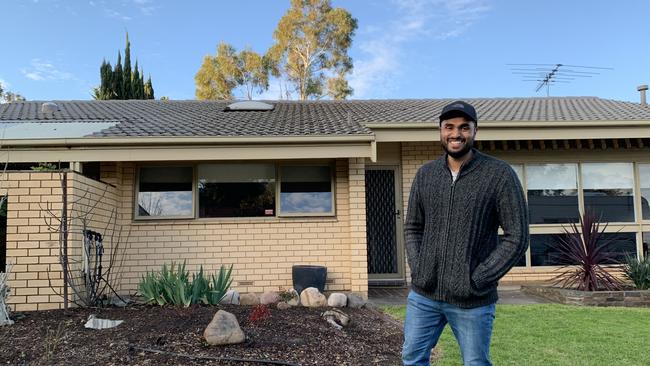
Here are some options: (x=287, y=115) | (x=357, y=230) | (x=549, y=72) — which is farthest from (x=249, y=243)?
(x=549, y=72)

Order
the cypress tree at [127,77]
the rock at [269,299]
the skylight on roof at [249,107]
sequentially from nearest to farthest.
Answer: the rock at [269,299]
the skylight on roof at [249,107]
the cypress tree at [127,77]

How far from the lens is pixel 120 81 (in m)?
28.2

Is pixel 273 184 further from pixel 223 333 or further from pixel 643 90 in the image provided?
pixel 643 90

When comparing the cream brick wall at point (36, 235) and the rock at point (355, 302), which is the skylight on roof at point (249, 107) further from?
the rock at point (355, 302)

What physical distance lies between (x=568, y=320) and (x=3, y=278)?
6.28 metres

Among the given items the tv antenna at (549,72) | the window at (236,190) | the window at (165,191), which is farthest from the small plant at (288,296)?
the tv antenna at (549,72)

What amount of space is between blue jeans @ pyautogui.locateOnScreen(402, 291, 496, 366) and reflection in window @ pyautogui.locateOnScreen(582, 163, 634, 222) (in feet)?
26.8

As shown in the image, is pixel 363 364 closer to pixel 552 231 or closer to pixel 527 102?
pixel 552 231

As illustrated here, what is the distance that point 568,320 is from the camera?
5.88m

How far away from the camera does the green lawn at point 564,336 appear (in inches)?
169

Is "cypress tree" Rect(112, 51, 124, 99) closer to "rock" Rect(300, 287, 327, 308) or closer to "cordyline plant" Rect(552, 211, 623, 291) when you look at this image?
"rock" Rect(300, 287, 327, 308)

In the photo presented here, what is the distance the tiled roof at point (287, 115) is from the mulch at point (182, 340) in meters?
3.00

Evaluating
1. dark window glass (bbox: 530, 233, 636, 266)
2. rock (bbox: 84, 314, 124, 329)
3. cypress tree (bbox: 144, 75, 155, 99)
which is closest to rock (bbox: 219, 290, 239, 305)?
rock (bbox: 84, 314, 124, 329)

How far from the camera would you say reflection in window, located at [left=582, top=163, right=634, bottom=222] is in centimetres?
942
